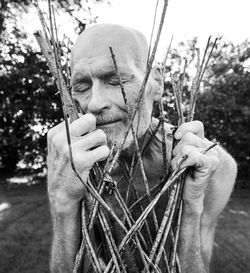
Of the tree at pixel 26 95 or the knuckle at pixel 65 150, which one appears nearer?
the knuckle at pixel 65 150

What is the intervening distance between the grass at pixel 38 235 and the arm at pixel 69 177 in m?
3.74

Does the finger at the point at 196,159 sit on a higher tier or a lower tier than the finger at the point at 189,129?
lower

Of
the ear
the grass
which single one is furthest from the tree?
the ear

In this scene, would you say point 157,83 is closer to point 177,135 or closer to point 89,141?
point 177,135

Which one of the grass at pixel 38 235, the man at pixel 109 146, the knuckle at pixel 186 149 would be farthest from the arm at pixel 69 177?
the grass at pixel 38 235

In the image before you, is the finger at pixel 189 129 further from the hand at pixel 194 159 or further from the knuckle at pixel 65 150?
the knuckle at pixel 65 150

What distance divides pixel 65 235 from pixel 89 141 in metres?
0.50

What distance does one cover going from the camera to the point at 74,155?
111cm

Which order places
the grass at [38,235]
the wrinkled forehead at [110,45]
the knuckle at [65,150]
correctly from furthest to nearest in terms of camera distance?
the grass at [38,235] → the wrinkled forehead at [110,45] → the knuckle at [65,150]

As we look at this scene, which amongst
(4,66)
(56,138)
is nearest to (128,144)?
(56,138)

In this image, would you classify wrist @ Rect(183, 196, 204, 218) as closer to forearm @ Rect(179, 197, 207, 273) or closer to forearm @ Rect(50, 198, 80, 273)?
forearm @ Rect(179, 197, 207, 273)

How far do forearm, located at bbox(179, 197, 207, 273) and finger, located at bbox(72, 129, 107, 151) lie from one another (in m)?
0.48

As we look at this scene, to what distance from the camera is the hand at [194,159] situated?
1.19 m

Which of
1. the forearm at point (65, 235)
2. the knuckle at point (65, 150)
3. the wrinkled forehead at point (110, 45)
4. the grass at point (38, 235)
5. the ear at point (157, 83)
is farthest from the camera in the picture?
the grass at point (38, 235)
